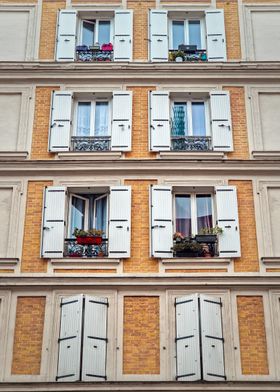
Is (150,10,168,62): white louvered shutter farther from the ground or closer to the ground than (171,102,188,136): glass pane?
farther from the ground

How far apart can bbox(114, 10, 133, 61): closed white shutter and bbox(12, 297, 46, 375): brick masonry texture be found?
7.00 metres

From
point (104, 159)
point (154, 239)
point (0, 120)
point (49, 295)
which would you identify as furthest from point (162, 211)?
point (0, 120)

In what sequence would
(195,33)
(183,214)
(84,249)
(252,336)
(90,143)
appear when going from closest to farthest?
(252,336)
(84,249)
(183,214)
(90,143)
(195,33)

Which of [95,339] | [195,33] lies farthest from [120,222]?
[195,33]

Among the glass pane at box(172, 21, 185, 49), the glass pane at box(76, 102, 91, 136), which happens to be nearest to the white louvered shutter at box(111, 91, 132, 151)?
the glass pane at box(76, 102, 91, 136)

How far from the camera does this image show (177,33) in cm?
1975

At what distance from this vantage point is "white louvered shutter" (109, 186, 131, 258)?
16141 millimetres

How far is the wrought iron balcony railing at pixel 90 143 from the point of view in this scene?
17625mm

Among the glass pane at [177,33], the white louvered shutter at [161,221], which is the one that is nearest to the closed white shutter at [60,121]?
the white louvered shutter at [161,221]

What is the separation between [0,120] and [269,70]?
23.3 feet

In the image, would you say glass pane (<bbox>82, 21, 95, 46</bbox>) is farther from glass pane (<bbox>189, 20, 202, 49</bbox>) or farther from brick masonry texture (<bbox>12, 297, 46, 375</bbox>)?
brick masonry texture (<bbox>12, 297, 46, 375</bbox>)

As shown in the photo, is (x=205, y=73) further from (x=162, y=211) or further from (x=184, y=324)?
(x=184, y=324)

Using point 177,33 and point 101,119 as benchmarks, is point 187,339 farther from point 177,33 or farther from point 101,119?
point 177,33

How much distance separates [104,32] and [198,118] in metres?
3.88
